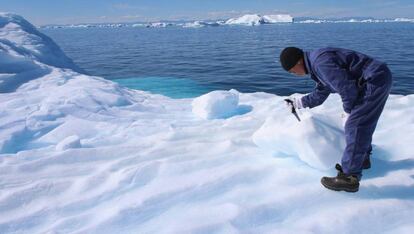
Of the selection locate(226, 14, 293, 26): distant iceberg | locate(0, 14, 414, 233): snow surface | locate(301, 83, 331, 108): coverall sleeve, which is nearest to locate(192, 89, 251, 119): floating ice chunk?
locate(0, 14, 414, 233): snow surface

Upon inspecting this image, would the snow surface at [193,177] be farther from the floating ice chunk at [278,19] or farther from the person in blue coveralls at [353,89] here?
the floating ice chunk at [278,19]

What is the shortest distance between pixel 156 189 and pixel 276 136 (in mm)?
1206

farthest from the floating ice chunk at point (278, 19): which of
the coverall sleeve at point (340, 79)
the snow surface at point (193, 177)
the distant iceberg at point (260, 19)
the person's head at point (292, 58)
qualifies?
the coverall sleeve at point (340, 79)

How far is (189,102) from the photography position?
711cm

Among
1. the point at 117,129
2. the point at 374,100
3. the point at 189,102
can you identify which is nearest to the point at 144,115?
the point at 117,129

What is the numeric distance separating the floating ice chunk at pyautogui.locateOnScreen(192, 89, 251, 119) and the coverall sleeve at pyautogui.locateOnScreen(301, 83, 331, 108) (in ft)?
8.29

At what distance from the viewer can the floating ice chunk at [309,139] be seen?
2.99 meters

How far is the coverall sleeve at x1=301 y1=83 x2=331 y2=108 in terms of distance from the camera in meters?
3.15

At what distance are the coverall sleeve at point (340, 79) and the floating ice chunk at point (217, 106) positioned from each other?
318 centimetres

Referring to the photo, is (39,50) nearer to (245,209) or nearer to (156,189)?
(156,189)

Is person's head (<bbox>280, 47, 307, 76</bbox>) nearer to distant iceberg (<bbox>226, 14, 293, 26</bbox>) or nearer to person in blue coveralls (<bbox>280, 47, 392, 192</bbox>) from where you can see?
person in blue coveralls (<bbox>280, 47, 392, 192</bbox>)

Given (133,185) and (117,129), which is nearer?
(133,185)

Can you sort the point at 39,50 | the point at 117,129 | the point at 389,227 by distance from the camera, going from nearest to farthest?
the point at 389,227 → the point at 117,129 → the point at 39,50

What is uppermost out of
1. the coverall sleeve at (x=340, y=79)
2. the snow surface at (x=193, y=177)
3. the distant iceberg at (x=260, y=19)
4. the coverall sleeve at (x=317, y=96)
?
the distant iceberg at (x=260, y=19)
